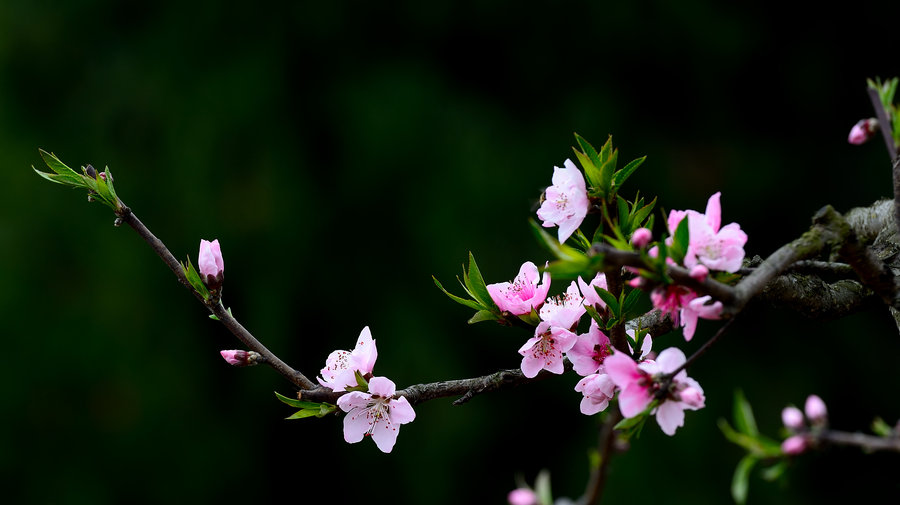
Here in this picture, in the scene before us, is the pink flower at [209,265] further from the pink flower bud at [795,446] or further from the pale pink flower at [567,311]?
the pink flower bud at [795,446]

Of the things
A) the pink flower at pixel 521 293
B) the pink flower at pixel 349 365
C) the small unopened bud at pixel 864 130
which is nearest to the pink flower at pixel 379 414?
the pink flower at pixel 349 365

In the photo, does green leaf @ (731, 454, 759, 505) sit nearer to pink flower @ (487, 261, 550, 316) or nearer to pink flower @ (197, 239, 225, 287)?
pink flower @ (487, 261, 550, 316)

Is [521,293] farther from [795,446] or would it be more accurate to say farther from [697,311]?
[795,446]

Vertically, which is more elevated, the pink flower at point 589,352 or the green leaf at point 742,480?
the green leaf at point 742,480

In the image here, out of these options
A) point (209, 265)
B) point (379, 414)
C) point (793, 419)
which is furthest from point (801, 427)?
point (209, 265)

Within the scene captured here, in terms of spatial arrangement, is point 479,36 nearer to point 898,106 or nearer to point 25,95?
point 25,95
